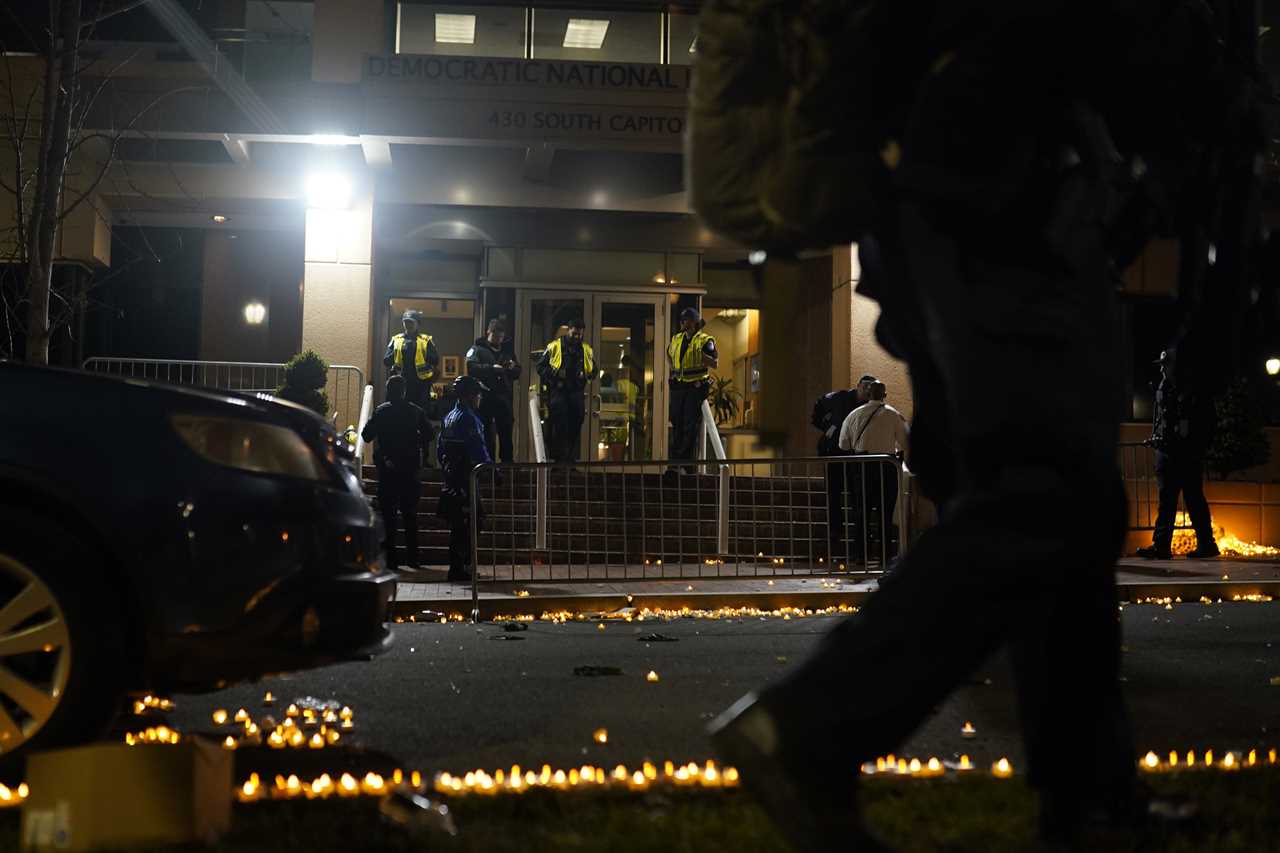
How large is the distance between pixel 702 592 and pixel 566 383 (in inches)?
252

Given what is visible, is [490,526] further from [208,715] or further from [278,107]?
[278,107]

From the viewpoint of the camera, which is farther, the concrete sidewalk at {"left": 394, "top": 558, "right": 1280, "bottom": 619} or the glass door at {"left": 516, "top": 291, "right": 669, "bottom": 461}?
the glass door at {"left": 516, "top": 291, "right": 669, "bottom": 461}

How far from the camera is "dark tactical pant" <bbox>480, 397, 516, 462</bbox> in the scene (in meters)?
15.9

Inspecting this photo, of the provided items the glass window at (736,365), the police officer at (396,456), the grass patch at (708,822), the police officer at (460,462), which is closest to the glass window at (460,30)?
the glass window at (736,365)

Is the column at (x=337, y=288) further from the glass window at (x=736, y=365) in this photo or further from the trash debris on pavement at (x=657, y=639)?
the trash debris on pavement at (x=657, y=639)

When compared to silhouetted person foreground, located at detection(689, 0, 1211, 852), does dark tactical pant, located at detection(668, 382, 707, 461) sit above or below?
above

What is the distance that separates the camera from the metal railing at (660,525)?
10664 mm

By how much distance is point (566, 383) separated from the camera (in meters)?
16.3

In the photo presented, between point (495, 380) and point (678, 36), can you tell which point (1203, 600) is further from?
point (678, 36)

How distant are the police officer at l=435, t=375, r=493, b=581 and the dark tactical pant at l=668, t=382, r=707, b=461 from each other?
3.97m

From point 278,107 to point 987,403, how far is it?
17.1 m

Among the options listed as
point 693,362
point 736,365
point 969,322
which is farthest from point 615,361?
point 969,322

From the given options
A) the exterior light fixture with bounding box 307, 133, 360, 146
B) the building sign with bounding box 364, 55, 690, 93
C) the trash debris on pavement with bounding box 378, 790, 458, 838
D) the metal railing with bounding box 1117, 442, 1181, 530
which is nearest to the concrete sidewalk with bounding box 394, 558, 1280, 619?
the metal railing with bounding box 1117, 442, 1181, 530

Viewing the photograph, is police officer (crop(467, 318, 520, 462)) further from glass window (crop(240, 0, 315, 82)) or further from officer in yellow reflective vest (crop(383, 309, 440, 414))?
glass window (crop(240, 0, 315, 82))
